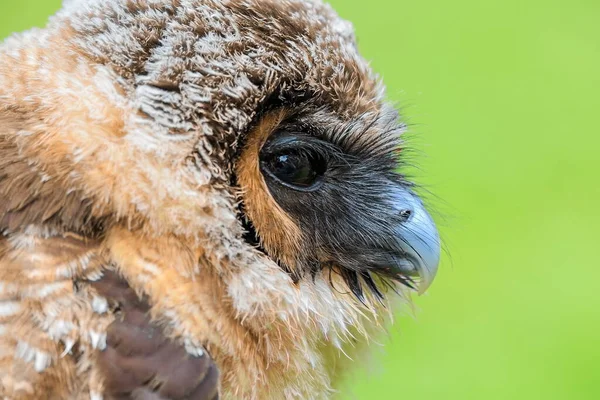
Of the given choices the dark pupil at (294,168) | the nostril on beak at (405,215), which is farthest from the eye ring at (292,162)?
the nostril on beak at (405,215)

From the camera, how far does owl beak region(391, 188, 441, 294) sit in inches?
104

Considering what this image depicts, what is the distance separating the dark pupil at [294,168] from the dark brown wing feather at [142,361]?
2.02 feet

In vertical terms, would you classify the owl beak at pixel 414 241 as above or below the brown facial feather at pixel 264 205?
above

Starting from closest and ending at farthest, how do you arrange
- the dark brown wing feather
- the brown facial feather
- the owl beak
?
1. the dark brown wing feather
2. the brown facial feather
3. the owl beak

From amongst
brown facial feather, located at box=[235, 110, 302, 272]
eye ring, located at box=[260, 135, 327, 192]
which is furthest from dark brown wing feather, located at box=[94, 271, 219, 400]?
eye ring, located at box=[260, 135, 327, 192]

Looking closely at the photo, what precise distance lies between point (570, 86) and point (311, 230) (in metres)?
6.89

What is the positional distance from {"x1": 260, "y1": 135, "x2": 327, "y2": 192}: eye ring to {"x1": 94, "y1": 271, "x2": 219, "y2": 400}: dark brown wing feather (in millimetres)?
607

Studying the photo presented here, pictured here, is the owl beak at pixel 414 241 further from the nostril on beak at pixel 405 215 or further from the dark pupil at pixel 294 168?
the dark pupil at pixel 294 168

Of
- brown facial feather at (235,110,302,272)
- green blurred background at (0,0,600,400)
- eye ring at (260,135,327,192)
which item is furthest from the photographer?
green blurred background at (0,0,600,400)

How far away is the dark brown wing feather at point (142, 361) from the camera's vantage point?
2.00 meters

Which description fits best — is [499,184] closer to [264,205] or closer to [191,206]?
[264,205]

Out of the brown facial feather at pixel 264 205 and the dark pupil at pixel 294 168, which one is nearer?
the brown facial feather at pixel 264 205

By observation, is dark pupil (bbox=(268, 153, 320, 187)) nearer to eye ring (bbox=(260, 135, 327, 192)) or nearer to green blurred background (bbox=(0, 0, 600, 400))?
eye ring (bbox=(260, 135, 327, 192))

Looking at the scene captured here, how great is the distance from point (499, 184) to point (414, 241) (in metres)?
4.91
